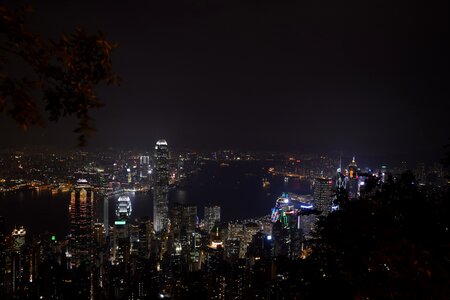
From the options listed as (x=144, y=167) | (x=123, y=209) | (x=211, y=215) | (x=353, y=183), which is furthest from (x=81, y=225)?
(x=144, y=167)

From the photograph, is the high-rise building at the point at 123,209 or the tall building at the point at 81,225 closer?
the tall building at the point at 81,225

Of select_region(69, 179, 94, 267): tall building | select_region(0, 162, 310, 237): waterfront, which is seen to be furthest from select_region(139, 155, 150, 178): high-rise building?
select_region(69, 179, 94, 267): tall building

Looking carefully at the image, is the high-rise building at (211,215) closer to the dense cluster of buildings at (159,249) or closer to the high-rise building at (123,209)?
the dense cluster of buildings at (159,249)

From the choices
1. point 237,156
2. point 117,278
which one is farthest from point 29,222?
point 237,156

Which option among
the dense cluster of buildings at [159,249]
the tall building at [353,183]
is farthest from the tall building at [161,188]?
the tall building at [353,183]

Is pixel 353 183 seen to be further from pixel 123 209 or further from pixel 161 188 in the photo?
pixel 161 188

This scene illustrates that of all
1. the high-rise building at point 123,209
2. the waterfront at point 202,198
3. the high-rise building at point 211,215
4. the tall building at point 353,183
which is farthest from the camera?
the high-rise building at point 211,215

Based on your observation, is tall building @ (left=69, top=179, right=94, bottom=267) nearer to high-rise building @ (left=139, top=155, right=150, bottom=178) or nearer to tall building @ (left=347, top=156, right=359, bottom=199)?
high-rise building @ (left=139, top=155, right=150, bottom=178)

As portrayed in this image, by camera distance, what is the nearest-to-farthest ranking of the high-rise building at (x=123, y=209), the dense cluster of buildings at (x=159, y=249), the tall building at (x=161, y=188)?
1. the dense cluster of buildings at (x=159, y=249)
2. the high-rise building at (x=123, y=209)
3. the tall building at (x=161, y=188)

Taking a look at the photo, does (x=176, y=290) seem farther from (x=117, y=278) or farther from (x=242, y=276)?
(x=117, y=278)
